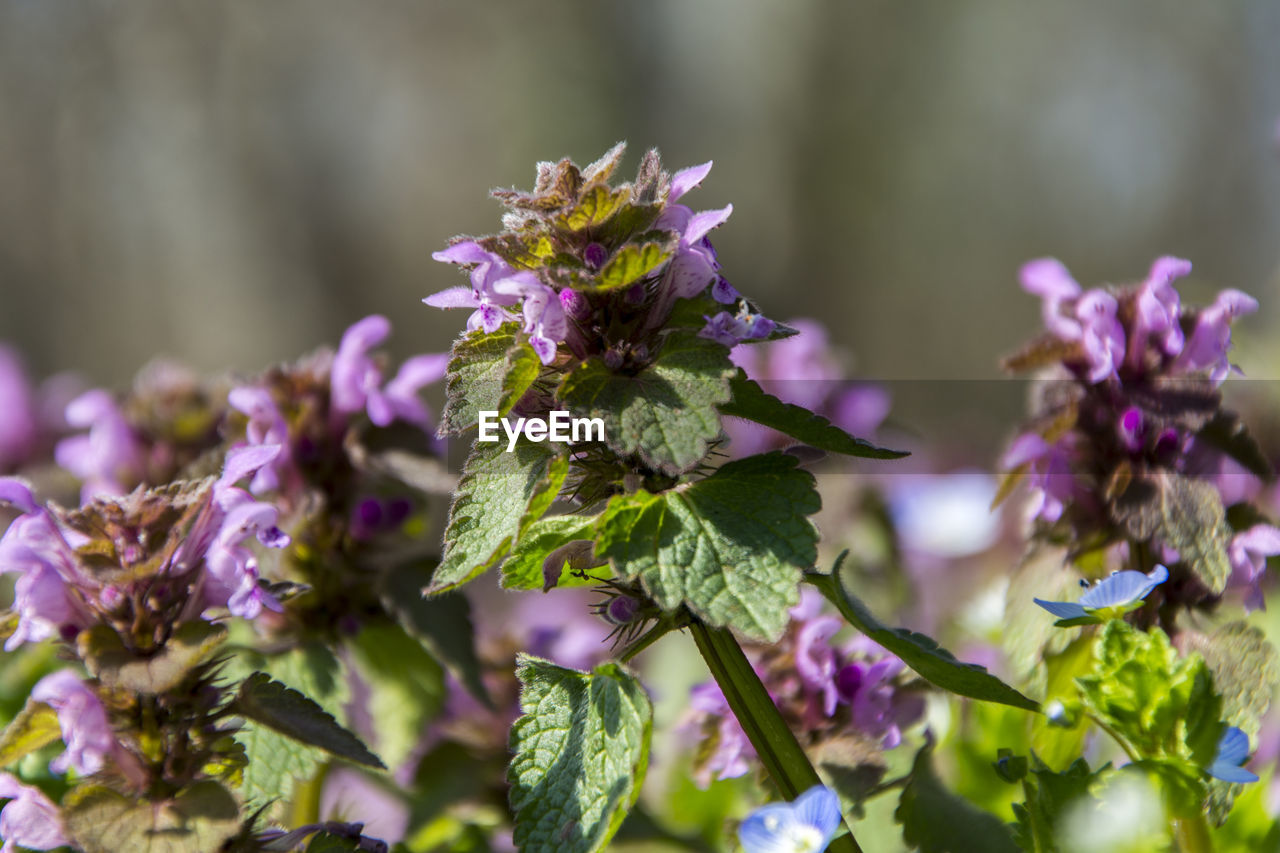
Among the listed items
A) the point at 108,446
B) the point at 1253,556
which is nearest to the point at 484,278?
the point at 1253,556

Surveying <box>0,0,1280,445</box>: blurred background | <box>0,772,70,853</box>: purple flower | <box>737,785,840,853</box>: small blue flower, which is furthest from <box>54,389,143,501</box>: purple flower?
<box>0,0,1280,445</box>: blurred background

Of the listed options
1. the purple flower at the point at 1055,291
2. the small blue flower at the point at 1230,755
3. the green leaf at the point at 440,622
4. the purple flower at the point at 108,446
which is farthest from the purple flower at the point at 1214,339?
the purple flower at the point at 108,446

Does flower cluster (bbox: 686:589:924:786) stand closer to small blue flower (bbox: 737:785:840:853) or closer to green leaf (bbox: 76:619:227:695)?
small blue flower (bbox: 737:785:840:853)

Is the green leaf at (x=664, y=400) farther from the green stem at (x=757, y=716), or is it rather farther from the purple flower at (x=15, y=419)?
the purple flower at (x=15, y=419)

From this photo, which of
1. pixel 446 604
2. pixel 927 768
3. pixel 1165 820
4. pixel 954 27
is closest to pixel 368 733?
pixel 446 604

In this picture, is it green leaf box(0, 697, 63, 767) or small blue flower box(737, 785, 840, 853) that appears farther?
green leaf box(0, 697, 63, 767)

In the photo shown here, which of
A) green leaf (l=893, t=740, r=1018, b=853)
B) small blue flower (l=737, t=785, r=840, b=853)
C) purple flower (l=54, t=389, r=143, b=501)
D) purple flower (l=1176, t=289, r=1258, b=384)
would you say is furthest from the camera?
purple flower (l=54, t=389, r=143, b=501)
